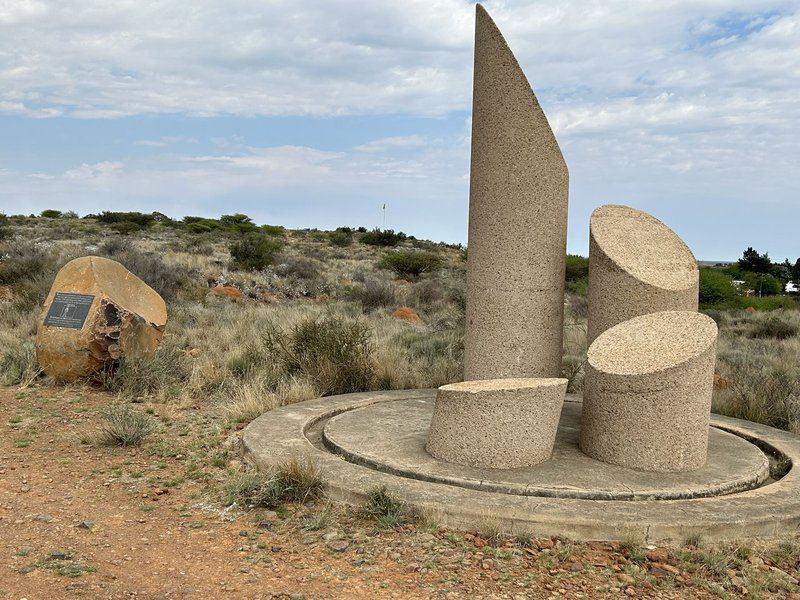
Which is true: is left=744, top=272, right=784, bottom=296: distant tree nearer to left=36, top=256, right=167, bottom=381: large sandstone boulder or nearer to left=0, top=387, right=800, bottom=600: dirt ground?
left=36, top=256, right=167, bottom=381: large sandstone boulder

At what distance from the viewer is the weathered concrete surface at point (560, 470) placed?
209 inches

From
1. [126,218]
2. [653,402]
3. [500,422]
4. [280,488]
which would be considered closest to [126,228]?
[126,218]

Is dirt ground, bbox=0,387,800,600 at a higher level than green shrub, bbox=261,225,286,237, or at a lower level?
lower

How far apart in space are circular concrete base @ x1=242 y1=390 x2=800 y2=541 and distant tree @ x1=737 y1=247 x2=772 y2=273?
31.0 meters

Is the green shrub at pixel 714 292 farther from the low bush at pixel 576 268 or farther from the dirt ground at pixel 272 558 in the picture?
the dirt ground at pixel 272 558

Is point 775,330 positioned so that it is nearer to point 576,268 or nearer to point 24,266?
point 576,268

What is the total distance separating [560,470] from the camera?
5691 millimetres

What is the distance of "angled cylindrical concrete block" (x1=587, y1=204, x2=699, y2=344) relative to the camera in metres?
6.60

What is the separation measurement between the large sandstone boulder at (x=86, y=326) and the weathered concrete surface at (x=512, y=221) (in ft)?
15.6

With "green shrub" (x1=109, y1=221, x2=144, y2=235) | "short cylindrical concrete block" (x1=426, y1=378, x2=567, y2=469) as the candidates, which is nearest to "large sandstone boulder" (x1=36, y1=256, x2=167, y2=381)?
"short cylindrical concrete block" (x1=426, y1=378, x2=567, y2=469)

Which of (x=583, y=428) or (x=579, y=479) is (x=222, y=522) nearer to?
(x=579, y=479)

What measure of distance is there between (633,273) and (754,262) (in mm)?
32420

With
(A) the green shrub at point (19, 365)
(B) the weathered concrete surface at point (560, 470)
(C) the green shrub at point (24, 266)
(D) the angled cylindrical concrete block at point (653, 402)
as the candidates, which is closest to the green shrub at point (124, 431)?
(B) the weathered concrete surface at point (560, 470)

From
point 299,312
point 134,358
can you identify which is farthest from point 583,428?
point 299,312
